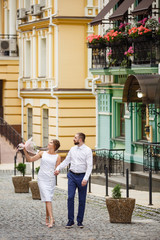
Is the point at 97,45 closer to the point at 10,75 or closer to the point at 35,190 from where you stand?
the point at 35,190

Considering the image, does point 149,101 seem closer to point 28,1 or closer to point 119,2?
point 119,2

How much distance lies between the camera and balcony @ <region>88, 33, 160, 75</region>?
24000 millimetres

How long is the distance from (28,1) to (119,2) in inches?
418

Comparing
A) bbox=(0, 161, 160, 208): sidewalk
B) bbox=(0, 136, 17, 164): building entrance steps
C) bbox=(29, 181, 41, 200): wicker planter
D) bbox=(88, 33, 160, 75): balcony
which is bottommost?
bbox=(0, 136, 17, 164): building entrance steps

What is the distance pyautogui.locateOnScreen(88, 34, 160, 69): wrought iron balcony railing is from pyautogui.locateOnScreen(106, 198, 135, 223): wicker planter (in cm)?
902

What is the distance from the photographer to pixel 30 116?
Answer: 39344 millimetres

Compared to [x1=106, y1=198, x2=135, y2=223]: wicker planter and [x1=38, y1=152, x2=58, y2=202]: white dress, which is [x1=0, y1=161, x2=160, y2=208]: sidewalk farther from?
[x1=38, y1=152, x2=58, y2=202]: white dress

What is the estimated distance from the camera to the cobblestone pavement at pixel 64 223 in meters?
14.3

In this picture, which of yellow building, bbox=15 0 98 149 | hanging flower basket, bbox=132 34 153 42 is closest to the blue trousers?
hanging flower basket, bbox=132 34 153 42

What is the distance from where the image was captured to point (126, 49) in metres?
25.8

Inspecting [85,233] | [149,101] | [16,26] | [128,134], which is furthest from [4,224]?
[16,26]

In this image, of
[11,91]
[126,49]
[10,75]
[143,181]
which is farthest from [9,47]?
[143,181]

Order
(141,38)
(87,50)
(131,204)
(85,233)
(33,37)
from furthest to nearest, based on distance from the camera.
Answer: (33,37) → (87,50) → (141,38) → (131,204) → (85,233)

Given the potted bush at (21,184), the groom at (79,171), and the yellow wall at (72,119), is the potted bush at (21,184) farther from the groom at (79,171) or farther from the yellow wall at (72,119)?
the yellow wall at (72,119)
